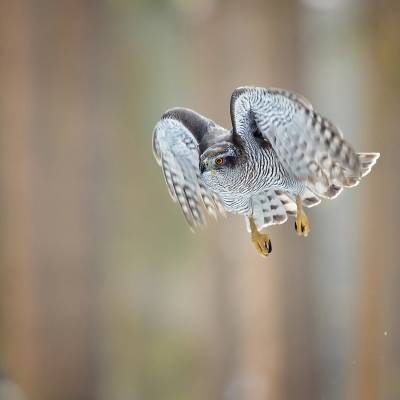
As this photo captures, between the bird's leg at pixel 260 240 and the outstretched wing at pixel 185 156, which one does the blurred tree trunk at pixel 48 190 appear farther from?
the bird's leg at pixel 260 240

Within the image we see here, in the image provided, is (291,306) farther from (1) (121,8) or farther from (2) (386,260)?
(1) (121,8)

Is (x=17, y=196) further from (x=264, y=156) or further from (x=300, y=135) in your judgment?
(x=300, y=135)

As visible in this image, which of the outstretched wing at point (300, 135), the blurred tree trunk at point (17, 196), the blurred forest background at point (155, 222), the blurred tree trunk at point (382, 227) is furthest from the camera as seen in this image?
the blurred tree trunk at point (17, 196)

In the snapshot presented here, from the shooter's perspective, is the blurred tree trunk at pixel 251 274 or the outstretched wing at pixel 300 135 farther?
the blurred tree trunk at pixel 251 274

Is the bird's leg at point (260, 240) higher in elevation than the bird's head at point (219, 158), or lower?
lower

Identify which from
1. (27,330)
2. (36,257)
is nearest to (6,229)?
(36,257)

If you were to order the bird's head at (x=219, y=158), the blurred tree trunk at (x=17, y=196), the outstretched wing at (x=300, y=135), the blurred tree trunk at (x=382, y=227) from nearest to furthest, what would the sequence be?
the outstretched wing at (x=300, y=135) < the bird's head at (x=219, y=158) < the blurred tree trunk at (x=382, y=227) < the blurred tree trunk at (x=17, y=196)

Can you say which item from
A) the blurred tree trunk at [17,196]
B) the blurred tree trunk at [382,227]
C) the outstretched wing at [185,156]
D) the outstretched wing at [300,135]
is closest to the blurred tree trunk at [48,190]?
the blurred tree trunk at [17,196]
